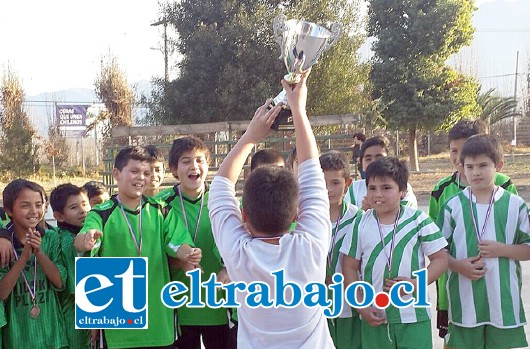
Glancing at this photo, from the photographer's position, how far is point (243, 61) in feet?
54.2

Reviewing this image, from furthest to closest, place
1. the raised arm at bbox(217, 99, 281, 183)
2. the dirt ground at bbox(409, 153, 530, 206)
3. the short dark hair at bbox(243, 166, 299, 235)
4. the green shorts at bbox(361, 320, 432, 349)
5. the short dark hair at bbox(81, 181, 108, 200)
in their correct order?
the dirt ground at bbox(409, 153, 530, 206), the short dark hair at bbox(81, 181, 108, 200), the green shorts at bbox(361, 320, 432, 349), the raised arm at bbox(217, 99, 281, 183), the short dark hair at bbox(243, 166, 299, 235)

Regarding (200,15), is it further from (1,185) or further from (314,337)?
(314,337)

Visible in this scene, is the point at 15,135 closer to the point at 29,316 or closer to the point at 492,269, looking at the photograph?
the point at 29,316

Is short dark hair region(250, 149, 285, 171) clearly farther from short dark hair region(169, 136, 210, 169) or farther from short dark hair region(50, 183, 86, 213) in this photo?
short dark hair region(50, 183, 86, 213)

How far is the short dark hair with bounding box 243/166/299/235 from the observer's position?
2141 millimetres

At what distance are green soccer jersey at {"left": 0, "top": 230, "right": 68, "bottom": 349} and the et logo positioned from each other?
123 millimetres

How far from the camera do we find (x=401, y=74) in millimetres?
19438

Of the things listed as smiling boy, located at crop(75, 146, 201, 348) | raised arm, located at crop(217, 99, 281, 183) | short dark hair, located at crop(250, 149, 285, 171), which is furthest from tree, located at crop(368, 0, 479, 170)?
raised arm, located at crop(217, 99, 281, 183)

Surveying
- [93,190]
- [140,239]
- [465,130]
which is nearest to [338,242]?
[140,239]

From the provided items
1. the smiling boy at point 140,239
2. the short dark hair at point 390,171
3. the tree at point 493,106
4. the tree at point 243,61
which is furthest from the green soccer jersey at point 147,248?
the tree at point 493,106

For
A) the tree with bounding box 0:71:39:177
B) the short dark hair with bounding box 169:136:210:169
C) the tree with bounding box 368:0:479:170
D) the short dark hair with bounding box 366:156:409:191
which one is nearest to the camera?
the short dark hair with bounding box 366:156:409:191

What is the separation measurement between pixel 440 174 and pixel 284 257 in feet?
61.5

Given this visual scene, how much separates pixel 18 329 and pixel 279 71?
44.8ft

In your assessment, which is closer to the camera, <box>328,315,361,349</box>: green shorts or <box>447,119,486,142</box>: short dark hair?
<box>328,315,361,349</box>: green shorts
